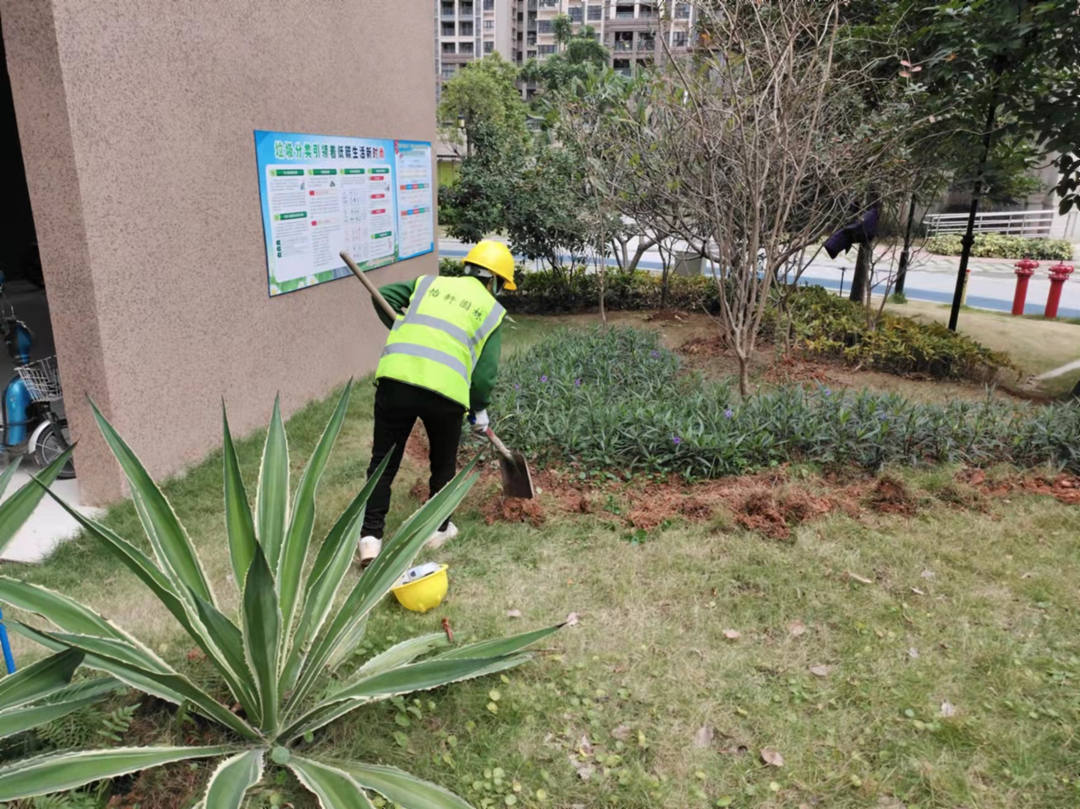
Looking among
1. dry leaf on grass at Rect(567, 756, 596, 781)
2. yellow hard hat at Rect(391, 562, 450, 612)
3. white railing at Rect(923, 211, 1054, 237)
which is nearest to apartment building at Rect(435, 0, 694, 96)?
white railing at Rect(923, 211, 1054, 237)

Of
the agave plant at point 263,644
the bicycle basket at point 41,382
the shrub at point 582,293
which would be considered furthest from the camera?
the shrub at point 582,293

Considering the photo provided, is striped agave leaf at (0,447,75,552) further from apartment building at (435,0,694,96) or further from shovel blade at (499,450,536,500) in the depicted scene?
apartment building at (435,0,694,96)

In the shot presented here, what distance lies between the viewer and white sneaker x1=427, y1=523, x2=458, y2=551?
13.4 ft

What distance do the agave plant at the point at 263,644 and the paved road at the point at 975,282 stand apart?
1076cm

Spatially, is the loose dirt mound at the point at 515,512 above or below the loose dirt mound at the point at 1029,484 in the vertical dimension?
below

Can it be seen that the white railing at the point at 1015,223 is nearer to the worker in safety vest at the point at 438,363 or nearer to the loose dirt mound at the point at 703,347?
the loose dirt mound at the point at 703,347

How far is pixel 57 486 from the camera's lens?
4750 mm

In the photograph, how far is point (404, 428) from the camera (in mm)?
3848

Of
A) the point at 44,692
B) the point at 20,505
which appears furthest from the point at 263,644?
the point at 20,505

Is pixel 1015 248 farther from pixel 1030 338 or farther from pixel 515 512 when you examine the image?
pixel 515 512

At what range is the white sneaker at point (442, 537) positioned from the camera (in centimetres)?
407

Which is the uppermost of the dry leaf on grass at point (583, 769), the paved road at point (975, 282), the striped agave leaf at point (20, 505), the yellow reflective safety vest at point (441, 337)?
the yellow reflective safety vest at point (441, 337)

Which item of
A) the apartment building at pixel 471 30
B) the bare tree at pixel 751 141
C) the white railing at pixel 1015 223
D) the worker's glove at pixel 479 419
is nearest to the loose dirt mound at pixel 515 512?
the worker's glove at pixel 479 419

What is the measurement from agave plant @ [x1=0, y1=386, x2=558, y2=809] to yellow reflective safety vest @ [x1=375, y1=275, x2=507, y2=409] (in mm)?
709
